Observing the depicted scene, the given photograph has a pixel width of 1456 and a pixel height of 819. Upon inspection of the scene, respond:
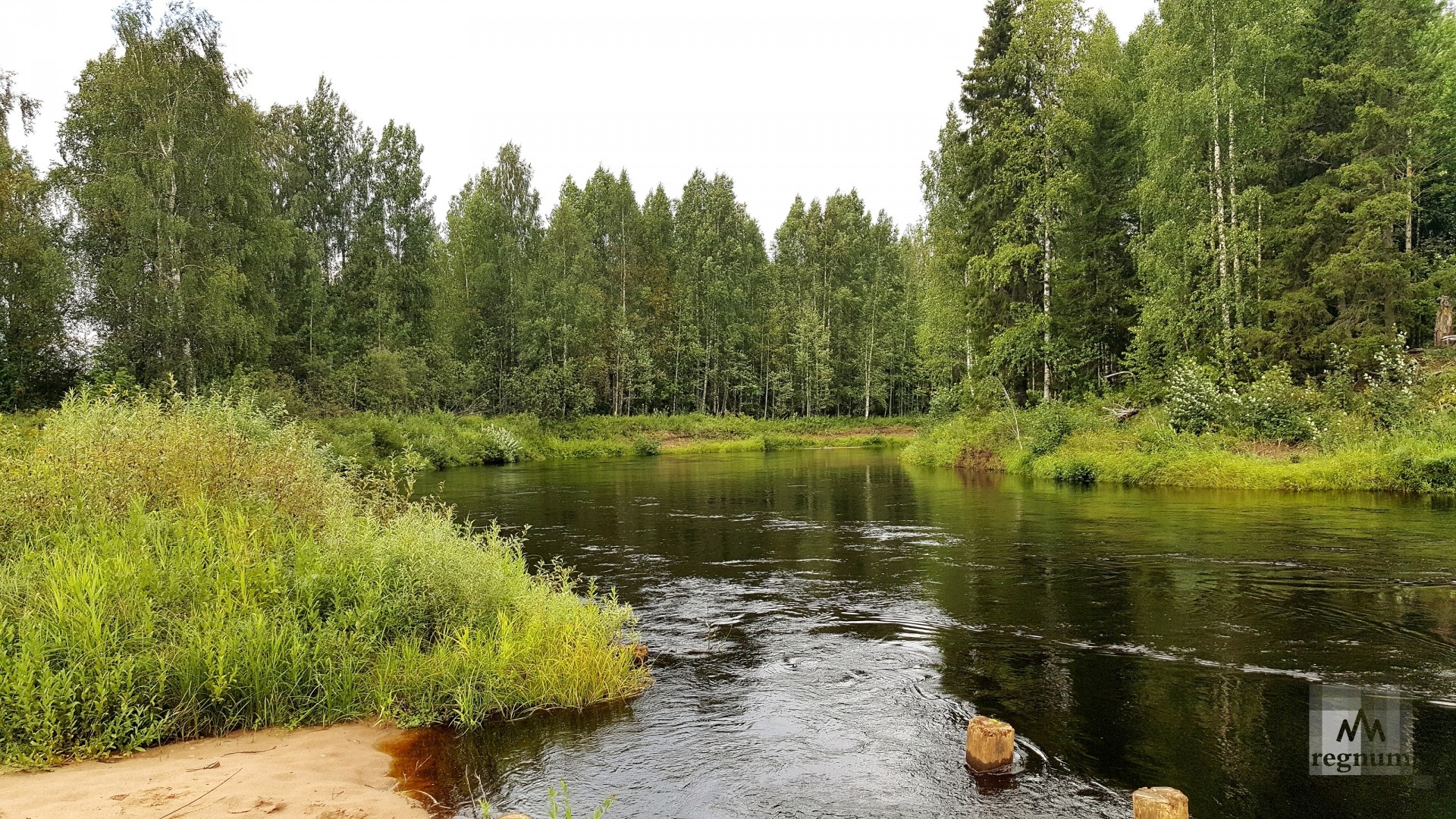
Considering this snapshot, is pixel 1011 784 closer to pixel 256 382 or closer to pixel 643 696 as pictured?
pixel 643 696

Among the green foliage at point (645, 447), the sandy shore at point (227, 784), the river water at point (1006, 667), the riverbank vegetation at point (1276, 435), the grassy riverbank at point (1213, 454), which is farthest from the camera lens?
the green foliage at point (645, 447)

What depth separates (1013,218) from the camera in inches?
1192

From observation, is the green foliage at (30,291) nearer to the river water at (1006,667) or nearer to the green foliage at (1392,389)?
the river water at (1006,667)

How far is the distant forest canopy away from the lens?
2369 cm

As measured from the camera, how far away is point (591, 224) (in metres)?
57.6

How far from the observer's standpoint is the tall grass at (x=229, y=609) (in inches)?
210

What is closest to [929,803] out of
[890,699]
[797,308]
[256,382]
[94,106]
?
[890,699]

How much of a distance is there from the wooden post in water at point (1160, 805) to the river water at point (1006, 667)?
2.78ft

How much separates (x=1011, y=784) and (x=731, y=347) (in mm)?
57807

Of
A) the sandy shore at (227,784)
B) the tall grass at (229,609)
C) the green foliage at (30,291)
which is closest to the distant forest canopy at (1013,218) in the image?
the green foliage at (30,291)

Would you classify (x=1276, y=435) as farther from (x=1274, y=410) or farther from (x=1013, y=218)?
(x=1013, y=218)

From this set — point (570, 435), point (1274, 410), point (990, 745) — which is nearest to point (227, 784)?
point (990, 745)

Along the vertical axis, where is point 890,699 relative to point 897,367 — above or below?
below

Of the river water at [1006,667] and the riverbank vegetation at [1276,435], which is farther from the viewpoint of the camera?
the riverbank vegetation at [1276,435]
